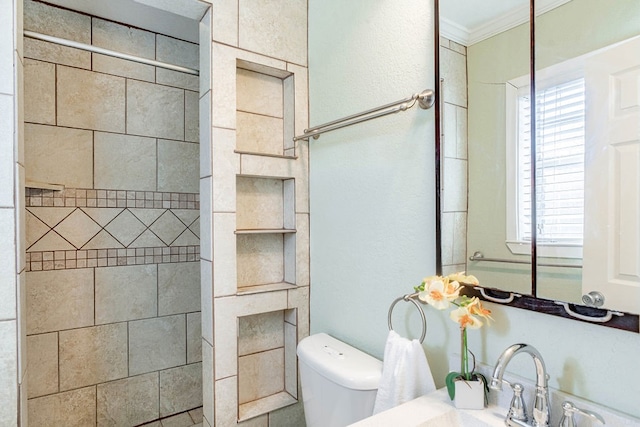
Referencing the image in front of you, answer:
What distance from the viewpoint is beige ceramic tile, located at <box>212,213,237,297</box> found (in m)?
1.43

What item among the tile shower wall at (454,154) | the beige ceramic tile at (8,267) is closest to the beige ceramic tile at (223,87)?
the beige ceramic tile at (8,267)

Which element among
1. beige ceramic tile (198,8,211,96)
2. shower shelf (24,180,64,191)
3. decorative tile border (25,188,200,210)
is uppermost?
beige ceramic tile (198,8,211,96)

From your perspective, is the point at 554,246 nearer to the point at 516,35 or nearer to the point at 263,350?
the point at 516,35

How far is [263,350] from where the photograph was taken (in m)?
1.68

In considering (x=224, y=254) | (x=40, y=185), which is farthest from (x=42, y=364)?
(x=224, y=254)

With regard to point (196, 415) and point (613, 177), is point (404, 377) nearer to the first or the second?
point (613, 177)

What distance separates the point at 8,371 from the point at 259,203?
102 cm

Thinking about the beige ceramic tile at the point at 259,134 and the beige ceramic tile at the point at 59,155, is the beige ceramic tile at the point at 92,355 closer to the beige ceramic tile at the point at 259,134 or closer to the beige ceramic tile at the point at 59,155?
the beige ceramic tile at the point at 59,155

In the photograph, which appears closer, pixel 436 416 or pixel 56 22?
pixel 436 416

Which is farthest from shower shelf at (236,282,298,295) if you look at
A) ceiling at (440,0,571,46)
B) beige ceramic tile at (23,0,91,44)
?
beige ceramic tile at (23,0,91,44)

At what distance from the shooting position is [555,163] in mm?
838

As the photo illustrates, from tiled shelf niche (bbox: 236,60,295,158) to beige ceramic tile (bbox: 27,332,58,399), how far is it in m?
1.32

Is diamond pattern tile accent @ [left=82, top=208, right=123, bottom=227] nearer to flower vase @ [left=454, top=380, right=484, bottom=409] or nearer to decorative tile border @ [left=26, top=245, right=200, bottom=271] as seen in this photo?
decorative tile border @ [left=26, top=245, right=200, bottom=271]

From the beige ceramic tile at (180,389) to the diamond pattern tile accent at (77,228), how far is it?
0.86 metres
